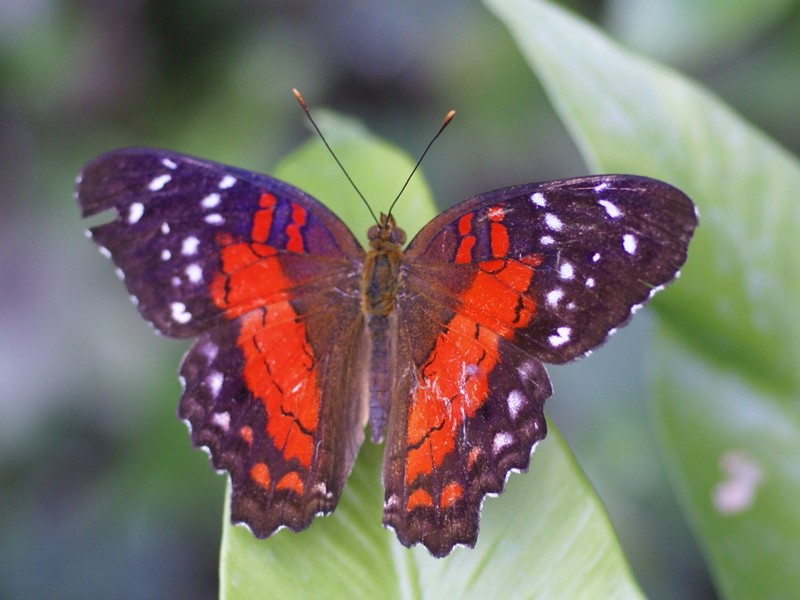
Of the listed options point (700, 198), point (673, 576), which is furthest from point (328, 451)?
point (673, 576)

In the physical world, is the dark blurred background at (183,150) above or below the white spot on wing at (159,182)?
below

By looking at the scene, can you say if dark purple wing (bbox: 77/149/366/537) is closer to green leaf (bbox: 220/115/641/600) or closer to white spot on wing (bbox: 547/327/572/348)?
A: green leaf (bbox: 220/115/641/600)

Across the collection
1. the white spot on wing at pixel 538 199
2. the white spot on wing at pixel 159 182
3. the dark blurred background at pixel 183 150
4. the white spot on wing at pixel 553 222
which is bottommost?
the dark blurred background at pixel 183 150

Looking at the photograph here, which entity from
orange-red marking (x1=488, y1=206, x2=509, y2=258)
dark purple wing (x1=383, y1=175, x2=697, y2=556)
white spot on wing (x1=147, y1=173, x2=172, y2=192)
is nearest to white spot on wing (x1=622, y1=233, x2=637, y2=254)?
dark purple wing (x1=383, y1=175, x2=697, y2=556)

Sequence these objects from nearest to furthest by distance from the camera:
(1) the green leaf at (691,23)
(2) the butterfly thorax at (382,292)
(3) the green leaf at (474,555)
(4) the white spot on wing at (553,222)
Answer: (3) the green leaf at (474,555)
(4) the white spot on wing at (553,222)
(2) the butterfly thorax at (382,292)
(1) the green leaf at (691,23)

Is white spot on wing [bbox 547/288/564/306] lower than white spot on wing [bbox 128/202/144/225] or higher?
higher

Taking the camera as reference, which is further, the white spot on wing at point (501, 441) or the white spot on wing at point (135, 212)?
the white spot on wing at point (135, 212)

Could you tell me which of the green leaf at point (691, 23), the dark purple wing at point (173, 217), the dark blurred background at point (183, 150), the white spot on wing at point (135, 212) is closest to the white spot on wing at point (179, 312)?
the dark purple wing at point (173, 217)

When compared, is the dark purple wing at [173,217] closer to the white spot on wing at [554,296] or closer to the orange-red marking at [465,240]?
the orange-red marking at [465,240]
